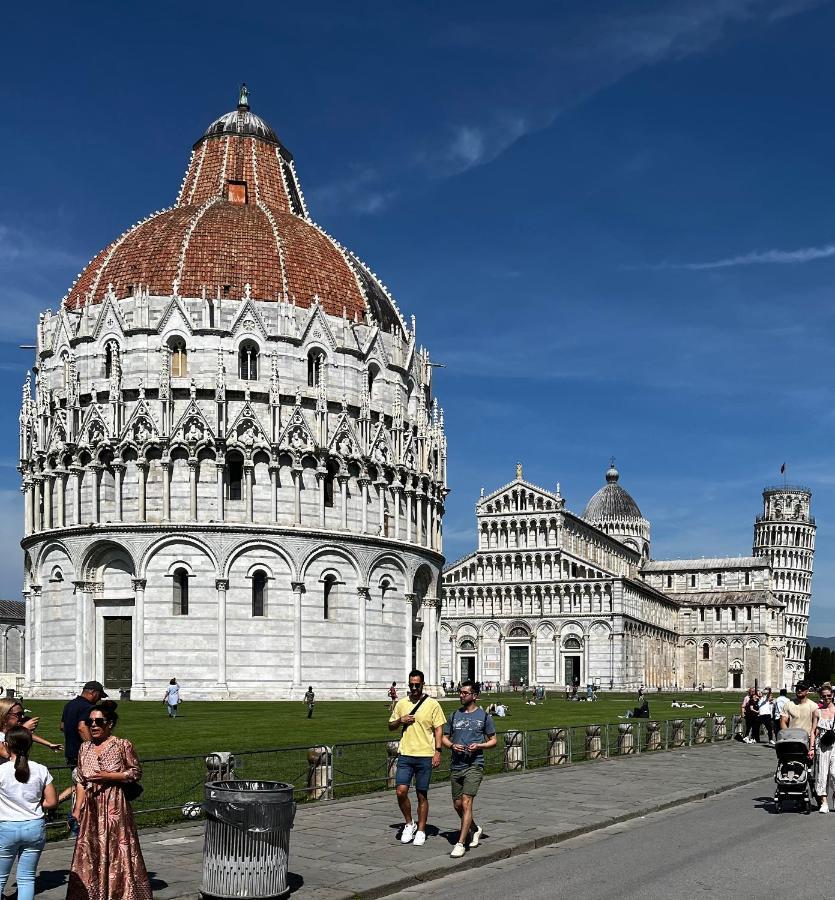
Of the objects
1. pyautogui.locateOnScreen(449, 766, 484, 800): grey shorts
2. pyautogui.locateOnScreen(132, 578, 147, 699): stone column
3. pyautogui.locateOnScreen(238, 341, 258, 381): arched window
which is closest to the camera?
pyautogui.locateOnScreen(449, 766, 484, 800): grey shorts

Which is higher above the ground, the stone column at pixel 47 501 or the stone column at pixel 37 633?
the stone column at pixel 47 501

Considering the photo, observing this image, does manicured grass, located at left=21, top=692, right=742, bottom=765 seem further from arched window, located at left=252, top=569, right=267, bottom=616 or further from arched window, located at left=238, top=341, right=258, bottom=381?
arched window, located at left=238, top=341, right=258, bottom=381


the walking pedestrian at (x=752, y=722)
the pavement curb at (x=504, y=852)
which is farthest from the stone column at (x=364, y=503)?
the pavement curb at (x=504, y=852)

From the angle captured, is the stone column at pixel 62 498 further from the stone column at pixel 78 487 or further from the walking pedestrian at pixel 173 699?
the walking pedestrian at pixel 173 699

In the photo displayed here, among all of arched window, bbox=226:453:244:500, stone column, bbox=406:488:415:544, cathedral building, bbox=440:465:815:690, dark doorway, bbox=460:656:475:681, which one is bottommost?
dark doorway, bbox=460:656:475:681

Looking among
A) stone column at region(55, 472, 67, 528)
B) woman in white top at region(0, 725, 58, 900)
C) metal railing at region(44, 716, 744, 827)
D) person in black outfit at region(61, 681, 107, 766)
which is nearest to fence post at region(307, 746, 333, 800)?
metal railing at region(44, 716, 744, 827)

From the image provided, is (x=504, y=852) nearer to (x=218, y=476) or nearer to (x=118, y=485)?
(x=218, y=476)

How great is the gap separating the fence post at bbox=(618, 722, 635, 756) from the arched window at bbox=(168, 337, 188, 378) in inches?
1442

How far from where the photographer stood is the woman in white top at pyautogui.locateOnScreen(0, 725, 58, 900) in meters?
11.0

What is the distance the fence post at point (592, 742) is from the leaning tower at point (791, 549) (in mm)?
146158

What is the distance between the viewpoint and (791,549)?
172500 millimetres

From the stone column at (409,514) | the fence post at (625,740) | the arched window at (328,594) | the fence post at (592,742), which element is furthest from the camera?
the stone column at (409,514)

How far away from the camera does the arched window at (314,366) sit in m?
63.2

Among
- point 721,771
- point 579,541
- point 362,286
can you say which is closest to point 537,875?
point 721,771
